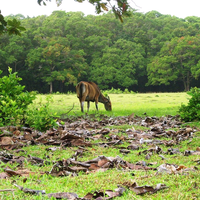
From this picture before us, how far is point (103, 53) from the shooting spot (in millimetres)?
44938

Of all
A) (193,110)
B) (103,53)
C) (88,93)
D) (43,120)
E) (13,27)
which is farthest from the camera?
(103,53)

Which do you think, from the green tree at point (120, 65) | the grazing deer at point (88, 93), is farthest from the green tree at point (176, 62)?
the grazing deer at point (88, 93)

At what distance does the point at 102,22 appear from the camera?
1988 inches

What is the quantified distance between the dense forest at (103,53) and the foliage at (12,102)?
3181 cm

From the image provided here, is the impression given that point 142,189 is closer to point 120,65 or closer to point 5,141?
point 5,141

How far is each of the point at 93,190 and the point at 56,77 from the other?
3758 cm

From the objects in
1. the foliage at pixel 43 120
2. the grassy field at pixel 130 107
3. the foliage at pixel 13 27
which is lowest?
the grassy field at pixel 130 107

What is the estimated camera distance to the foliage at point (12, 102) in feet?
19.8

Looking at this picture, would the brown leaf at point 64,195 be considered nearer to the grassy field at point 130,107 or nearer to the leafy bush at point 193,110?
the grassy field at point 130,107

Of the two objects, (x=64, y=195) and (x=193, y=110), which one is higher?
(x=193, y=110)

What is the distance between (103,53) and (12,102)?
39.7 m

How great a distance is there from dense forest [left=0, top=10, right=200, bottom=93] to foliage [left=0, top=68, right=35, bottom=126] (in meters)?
31.8

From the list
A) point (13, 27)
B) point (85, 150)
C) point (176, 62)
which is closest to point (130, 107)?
point (13, 27)

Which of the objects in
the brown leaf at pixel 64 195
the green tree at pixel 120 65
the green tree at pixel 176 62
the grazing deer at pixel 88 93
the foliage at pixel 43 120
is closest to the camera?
the brown leaf at pixel 64 195
